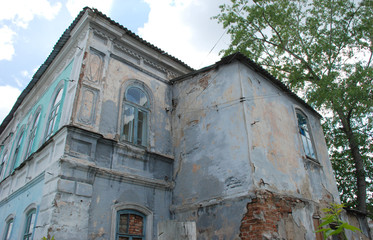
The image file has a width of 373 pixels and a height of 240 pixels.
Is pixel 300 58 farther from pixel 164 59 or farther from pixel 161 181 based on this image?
pixel 161 181

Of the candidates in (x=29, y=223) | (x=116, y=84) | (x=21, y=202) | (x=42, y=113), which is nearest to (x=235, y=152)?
(x=116, y=84)

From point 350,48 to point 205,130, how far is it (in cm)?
949

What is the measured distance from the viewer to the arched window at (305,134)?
9455 millimetres

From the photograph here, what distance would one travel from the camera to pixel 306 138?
32.2 feet

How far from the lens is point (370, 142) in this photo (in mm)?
13367

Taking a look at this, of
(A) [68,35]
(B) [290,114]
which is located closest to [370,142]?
(B) [290,114]

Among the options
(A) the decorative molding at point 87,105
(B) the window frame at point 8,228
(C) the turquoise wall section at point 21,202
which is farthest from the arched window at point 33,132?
(A) the decorative molding at point 87,105

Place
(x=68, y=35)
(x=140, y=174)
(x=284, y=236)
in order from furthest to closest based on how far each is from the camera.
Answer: (x=68, y=35) < (x=140, y=174) < (x=284, y=236)

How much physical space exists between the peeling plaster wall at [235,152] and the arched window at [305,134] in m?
0.46

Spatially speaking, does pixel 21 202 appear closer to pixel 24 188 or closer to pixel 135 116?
pixel 24 188

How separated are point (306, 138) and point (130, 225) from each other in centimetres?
651

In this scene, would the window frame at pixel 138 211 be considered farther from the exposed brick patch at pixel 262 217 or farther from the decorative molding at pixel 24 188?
the exposed brick patch at pixel 262 217

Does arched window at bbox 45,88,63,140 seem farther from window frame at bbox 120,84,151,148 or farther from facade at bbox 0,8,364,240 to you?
window frame at bbox 120,84,151,148

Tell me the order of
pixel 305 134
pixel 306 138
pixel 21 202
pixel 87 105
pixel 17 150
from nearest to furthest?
pixel 87 105 < pixel 21 202 < pixel 306 138 < pixel 305 134 < pixel 17 150
